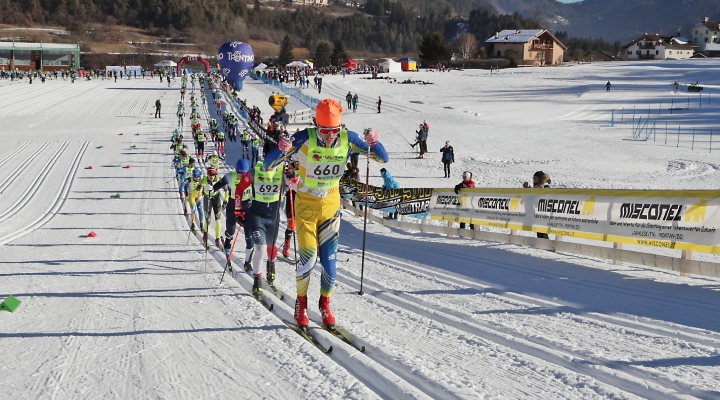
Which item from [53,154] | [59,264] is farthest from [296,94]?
[59,264]

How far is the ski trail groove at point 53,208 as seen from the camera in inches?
619

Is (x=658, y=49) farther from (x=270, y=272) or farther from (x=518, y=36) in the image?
(x=270, y=272)

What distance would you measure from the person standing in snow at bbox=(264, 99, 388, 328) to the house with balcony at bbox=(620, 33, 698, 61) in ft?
449

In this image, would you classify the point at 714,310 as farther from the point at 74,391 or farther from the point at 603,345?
the point at 74,391

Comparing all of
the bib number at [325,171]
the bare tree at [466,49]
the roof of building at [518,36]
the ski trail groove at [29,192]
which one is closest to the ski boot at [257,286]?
the bib number at [325,171]

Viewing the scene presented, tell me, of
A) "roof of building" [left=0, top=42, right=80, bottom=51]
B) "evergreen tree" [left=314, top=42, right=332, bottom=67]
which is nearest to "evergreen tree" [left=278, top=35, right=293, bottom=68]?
"evergreen tree" [left=314, top=42, right=332, bottom=67]

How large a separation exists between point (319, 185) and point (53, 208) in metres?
16.6

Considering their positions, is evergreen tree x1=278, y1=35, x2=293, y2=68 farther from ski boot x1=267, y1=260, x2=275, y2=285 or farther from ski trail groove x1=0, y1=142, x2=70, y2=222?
ski boot x1=267, y1=260, x2=275, y2=285

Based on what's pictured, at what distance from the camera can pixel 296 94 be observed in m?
54.6

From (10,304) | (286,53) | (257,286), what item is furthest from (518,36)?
(10,304)

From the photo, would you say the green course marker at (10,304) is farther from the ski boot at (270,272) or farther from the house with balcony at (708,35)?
the house with balcony at (708,35)

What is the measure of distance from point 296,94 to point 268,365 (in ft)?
164

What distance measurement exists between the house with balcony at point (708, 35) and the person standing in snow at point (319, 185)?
16397 centimetres

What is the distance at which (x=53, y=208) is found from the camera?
20.5 metres
